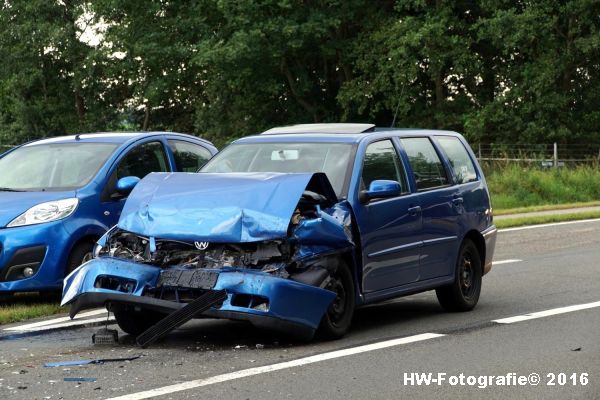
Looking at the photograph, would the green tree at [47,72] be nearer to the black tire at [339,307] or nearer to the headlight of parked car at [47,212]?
the headlight of parked car at [47,212]

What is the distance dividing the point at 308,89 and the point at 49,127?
54.9 feet

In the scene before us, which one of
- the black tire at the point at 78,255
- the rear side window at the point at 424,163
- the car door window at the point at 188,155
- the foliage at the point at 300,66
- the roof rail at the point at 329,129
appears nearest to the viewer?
the roof rail at the point at 329,129

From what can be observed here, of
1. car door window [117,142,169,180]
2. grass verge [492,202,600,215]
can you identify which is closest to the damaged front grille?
car door window [117,142,169,180]

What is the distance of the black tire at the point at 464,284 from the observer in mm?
10867

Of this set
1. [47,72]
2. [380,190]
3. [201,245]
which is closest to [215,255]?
[201,245]

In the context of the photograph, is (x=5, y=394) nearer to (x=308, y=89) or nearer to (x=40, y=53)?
(x=308, y=89)

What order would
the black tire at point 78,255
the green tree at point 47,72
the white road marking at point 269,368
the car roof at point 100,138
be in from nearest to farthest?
the white road marking at point 269,368
the black tire at point 78,255
the car roof at point 100,138
the green tree at point 47,72

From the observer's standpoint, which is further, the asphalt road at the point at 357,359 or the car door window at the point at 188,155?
the car door window at the point at 188,155

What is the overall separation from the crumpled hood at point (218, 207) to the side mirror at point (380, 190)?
495 mm

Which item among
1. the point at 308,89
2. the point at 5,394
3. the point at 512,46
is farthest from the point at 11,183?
the point at 308,89

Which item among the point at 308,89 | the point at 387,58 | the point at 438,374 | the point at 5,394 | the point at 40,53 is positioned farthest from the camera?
the point at 40,53

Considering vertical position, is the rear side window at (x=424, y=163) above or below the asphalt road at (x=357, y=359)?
above

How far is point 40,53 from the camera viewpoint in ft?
202

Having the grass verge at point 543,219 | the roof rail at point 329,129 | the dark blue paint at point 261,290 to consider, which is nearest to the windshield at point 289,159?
the roof rail at point 329,129
